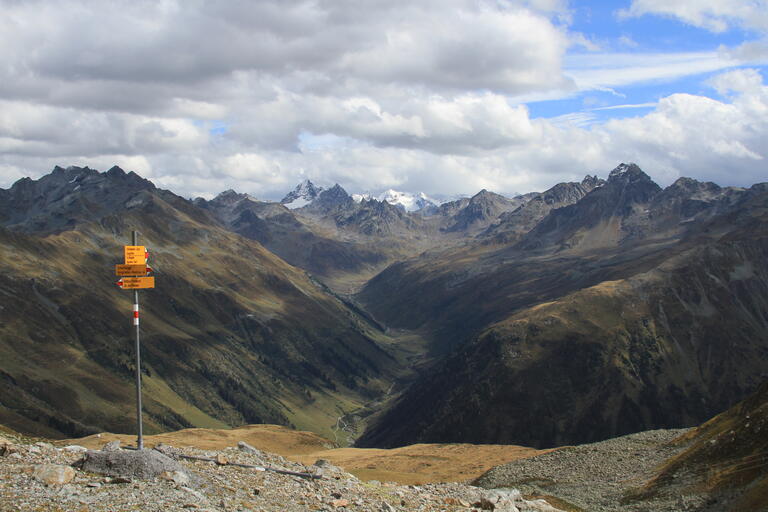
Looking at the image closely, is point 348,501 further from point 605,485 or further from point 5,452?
point 605,485

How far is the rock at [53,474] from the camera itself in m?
34.3

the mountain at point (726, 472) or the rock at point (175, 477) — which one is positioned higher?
the rock at point (175, 477)

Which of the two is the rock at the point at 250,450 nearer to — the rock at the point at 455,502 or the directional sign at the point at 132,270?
the rock at the point at 455,502

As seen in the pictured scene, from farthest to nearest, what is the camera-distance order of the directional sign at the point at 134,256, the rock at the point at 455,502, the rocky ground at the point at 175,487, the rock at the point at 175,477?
the rock at the point at 455,502 → the directional sign at the point at 134,256 → the rock at the point at 175,477 → the rocky ground at the point at 175,487

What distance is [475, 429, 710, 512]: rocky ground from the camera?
2463 inches

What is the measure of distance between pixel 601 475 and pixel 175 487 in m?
59.3

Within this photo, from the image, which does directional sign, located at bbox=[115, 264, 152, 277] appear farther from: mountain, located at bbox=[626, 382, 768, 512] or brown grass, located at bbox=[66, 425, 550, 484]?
brown grass, located at bbox=[66, 425, 550, 484]

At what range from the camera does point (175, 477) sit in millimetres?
37656

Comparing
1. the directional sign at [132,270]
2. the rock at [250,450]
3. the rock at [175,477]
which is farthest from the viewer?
the rock at [250,450]

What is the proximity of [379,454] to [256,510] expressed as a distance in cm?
11960

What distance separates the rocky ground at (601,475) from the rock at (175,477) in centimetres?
4052

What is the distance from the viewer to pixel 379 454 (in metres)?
151

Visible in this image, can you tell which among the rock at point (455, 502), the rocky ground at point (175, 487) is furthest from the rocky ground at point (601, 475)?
the rock at point (455, 502)

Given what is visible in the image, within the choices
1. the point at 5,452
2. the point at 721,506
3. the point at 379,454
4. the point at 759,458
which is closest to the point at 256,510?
the point at 5,452
